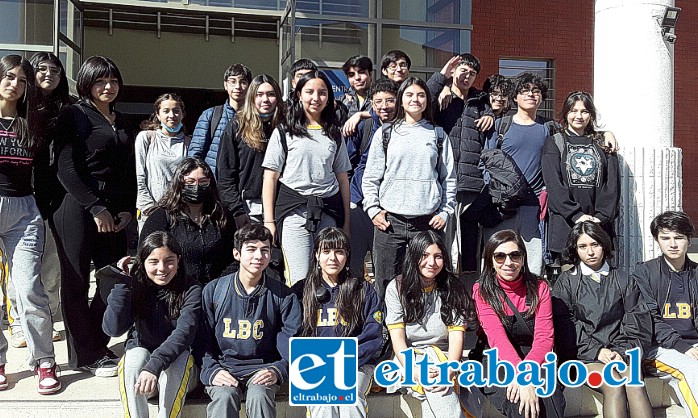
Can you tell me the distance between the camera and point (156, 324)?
355cm

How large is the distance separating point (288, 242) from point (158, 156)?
110cm

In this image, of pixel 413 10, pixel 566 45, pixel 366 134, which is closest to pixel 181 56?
pixel 413 10

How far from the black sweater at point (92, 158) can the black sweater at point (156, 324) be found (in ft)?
2.05

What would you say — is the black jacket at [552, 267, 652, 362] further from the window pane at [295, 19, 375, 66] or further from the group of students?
the window pane at [295, 19, 375, 66]

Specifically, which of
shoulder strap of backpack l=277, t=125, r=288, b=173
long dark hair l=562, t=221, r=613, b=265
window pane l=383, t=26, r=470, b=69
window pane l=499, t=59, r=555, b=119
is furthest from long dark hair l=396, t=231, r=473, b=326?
window pane l=499, t=59, r=555, b=119

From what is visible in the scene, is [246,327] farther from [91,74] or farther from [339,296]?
[91,74]

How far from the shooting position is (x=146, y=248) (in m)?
3.53

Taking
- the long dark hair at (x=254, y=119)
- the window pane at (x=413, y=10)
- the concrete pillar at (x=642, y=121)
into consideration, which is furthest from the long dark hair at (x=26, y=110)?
the window pane at (x=413, y=10)

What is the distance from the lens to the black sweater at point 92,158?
148 inches

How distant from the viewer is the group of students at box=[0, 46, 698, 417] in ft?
11.6

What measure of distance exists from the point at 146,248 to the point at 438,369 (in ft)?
5.50

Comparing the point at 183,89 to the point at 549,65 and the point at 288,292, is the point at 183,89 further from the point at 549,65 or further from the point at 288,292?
the point at 288,292

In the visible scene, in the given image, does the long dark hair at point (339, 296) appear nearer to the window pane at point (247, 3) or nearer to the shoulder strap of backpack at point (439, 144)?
the shoulder strap of backpack at point (439, 144)

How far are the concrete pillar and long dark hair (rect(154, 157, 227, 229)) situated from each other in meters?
3.03
